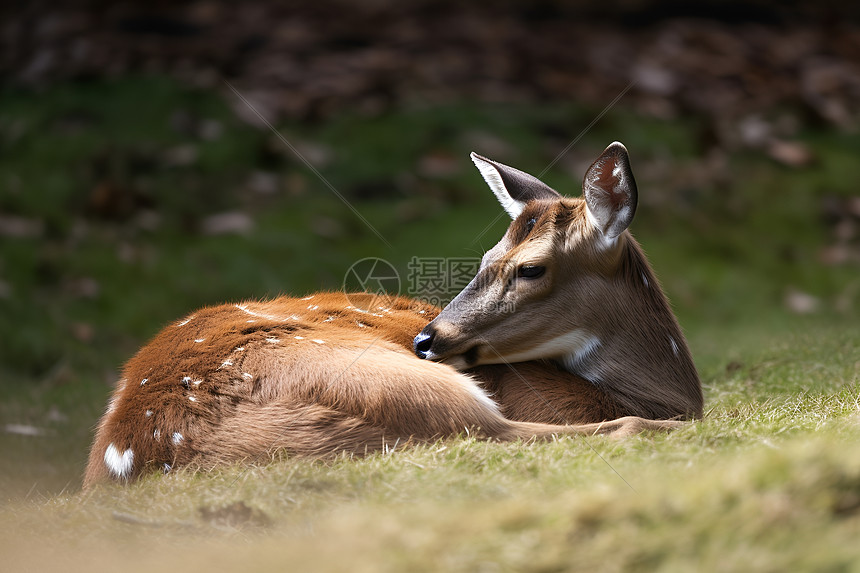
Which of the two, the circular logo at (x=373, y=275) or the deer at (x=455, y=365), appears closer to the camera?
the deer at (x=455, y=365)

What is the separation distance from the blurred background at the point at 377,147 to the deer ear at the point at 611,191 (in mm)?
3147

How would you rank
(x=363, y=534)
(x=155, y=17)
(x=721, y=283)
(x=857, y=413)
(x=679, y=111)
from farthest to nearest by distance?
(x=155, y=17)
(x=679, y=111)
(x=721, y=283)
(x=857, y=413)
(x=363, y=534)

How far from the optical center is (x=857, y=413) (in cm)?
381

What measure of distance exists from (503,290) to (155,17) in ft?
30.7

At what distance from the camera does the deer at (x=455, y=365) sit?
375 cm

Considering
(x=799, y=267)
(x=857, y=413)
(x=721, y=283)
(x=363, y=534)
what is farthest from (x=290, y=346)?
(x=799, y=267)

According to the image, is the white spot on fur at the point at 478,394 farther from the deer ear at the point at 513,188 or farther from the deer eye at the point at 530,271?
the deer ear at the point at 513,188

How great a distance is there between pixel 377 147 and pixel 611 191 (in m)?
6.43

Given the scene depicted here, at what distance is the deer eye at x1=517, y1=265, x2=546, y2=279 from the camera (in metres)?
4.36

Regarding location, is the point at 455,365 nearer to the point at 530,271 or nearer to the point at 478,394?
the point at 478,394

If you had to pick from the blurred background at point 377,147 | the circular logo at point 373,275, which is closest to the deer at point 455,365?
the blurred background at point 377,147

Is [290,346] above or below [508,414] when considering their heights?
above

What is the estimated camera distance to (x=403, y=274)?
870cm

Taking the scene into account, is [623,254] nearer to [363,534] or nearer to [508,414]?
[508,414]
